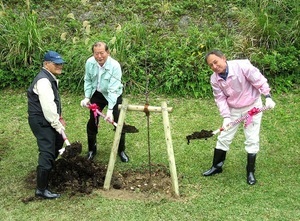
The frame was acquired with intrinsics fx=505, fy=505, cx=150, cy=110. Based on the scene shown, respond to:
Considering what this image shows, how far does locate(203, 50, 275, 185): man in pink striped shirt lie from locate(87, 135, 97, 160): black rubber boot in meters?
1.62

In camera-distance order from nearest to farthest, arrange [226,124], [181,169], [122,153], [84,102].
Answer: [226,124] < [84,102] < [181,169] < [122,153]

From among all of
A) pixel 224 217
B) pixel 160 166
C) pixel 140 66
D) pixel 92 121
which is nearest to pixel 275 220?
pixel 224 217

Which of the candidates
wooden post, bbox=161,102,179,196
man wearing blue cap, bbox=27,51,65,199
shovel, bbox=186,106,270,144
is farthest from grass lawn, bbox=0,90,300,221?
shovel, bbox=186,106,270,144

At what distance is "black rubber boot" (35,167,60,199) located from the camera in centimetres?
549

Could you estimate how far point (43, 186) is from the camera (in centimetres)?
557

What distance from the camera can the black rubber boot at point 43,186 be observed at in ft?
18.0

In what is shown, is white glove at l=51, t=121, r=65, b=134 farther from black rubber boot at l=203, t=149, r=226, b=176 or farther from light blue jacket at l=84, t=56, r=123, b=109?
black rubber boot at l=203, t=149, r=226, b=176

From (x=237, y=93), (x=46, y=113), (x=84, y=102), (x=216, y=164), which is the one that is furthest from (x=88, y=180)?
(x=237, y=93)

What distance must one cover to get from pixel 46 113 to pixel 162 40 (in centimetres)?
433

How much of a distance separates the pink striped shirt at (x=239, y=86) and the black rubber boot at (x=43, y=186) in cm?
210

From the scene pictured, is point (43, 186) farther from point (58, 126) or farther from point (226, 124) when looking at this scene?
point (226, 124)

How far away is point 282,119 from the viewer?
25.1 ft

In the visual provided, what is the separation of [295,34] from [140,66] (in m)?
2.86

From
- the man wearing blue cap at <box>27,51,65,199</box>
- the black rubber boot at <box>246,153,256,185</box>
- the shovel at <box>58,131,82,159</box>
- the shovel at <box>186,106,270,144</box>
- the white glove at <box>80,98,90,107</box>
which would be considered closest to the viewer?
the man wearing blue cap at <box>27,51,65,199</box>
